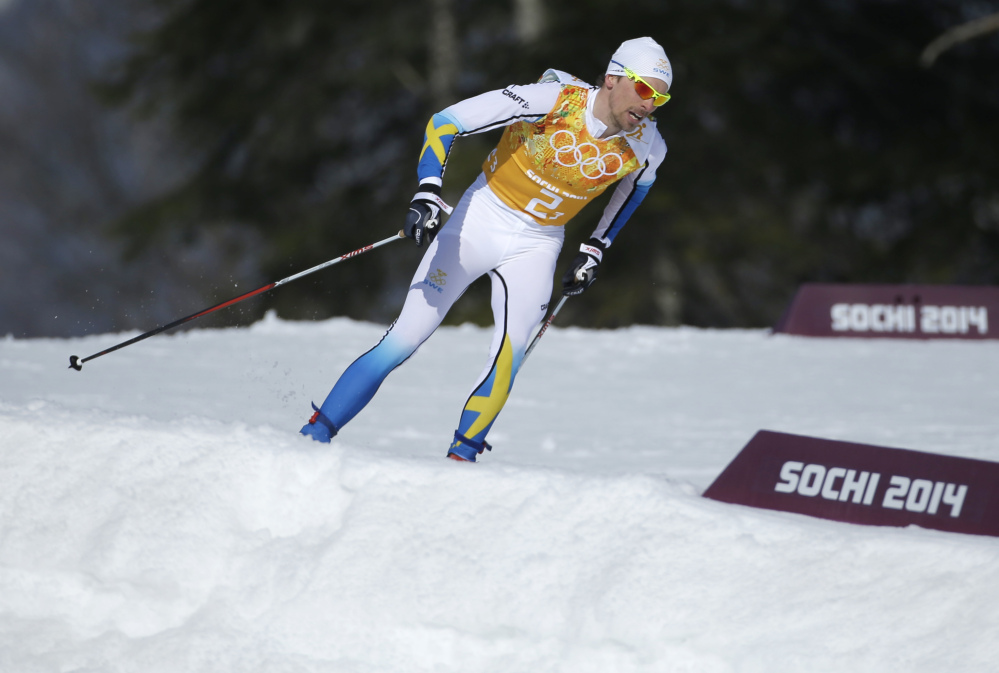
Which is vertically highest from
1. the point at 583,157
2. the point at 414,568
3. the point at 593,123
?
the point at 593,123

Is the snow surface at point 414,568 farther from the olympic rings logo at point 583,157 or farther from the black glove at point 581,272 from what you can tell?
the olympic rings logo at point 583,157

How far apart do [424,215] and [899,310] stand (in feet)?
18.8

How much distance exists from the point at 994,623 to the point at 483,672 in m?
1.39

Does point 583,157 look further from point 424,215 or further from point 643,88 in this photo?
point 424,215

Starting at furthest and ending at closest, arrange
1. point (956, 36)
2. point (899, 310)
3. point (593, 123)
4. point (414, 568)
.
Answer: point (956, 36) → point (899, 310) → point (593, 123) → point (414, 568)

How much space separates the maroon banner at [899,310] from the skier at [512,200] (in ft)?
15.1

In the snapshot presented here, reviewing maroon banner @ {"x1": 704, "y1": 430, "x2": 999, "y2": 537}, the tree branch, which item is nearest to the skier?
maroon banner @ {"x1": 704, "y1": 430, "x2": 999, "y2": 537}

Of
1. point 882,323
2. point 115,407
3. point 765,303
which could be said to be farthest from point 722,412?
point 765,303

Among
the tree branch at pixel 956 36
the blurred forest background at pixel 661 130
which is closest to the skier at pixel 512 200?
the blurred forest background at pixel 661 130

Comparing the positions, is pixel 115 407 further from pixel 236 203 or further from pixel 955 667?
pixel 236 203

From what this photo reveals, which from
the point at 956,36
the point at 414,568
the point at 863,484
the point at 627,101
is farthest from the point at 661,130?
the point at 414,568

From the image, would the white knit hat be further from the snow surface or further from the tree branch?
the tree branch

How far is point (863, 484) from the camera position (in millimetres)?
3365

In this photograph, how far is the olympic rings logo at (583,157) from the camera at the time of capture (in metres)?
3.96
